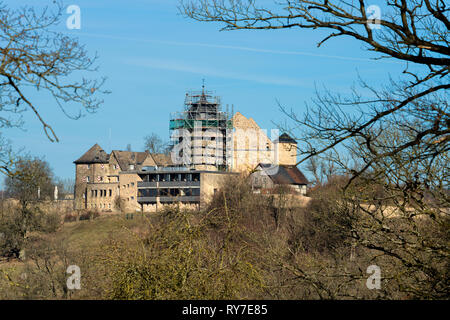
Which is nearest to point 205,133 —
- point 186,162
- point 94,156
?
point 186,162

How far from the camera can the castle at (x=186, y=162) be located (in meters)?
83.0

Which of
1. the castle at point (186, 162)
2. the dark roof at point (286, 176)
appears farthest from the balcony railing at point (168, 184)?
the dark roof at point (286, 176)

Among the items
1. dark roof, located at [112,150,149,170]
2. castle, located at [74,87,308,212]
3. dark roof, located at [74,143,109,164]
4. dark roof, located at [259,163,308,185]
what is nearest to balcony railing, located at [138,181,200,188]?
castle, located at [74,87,308,212]

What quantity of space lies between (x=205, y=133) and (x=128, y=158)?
1243 centimetres

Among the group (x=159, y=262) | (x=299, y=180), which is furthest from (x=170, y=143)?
(x=159, y=262)

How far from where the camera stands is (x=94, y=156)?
94562 mm

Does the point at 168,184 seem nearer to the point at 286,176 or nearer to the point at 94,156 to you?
the point at 286,176

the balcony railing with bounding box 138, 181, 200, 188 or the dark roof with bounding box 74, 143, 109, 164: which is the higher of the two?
the dark roof with bounding box 74, 143, 109, 164

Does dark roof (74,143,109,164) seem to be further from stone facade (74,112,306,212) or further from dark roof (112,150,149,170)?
dark roof (112,150,149,170)

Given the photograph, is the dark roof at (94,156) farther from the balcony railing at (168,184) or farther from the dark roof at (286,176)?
the dark roof at (286,176)

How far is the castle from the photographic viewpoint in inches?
3268

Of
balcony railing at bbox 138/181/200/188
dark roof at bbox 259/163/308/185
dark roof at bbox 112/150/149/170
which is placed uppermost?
dark roof at bbox 112/150/149/170

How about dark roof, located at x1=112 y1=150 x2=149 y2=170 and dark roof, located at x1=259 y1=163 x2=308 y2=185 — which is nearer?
dark roof, located at x1=259 y1=163 x2=308 y2=185
